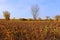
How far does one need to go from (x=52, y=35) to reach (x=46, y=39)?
1.65 ft

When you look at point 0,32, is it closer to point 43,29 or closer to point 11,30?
point 11,30

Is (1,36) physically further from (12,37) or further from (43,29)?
(43,29)

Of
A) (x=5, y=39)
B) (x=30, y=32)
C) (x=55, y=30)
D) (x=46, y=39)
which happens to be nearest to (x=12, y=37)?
(x=5, y=39)

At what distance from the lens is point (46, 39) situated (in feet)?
30.7

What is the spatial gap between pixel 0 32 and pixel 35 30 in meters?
1.82

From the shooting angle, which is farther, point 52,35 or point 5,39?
point 52,35

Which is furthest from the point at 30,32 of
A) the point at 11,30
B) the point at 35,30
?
the point at 11,30

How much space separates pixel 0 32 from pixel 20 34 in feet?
3.44

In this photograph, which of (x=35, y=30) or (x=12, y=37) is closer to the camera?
(x=12, y=37)

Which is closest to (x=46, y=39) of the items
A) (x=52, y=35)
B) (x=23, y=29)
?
(x=52, y=35)

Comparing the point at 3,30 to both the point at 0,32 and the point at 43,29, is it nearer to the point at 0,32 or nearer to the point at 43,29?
the point at 0,32

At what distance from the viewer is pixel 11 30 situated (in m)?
9.23

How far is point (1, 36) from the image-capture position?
30.3 feet

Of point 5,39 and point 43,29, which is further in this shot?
point 43,29
